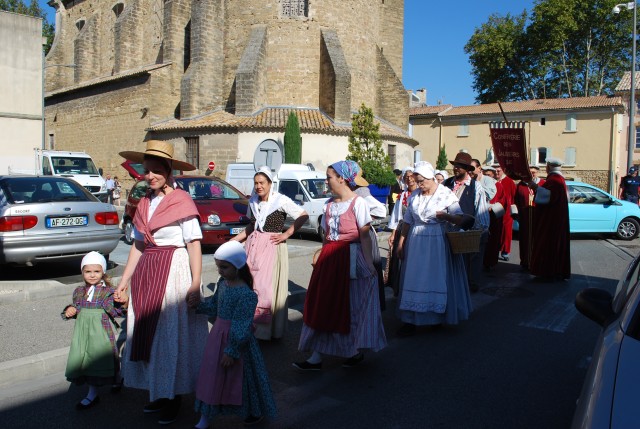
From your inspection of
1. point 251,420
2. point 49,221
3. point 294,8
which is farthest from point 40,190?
point 294,8

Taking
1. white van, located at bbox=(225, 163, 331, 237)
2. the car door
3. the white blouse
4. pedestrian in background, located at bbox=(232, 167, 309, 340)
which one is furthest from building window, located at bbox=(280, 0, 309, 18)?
the white blouse

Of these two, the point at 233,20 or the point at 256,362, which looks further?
the point at 233,20

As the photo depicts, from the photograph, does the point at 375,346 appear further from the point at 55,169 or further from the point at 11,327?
the point at 55,169

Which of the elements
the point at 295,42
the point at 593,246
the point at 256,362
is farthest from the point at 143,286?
the point at 295,42

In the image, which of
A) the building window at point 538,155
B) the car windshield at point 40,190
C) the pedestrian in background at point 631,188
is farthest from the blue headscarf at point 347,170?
the building window at point 538,155

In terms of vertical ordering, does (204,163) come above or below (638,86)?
below

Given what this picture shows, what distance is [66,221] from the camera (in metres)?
8.30

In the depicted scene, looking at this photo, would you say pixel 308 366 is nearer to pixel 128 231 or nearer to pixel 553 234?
pixel 553 234

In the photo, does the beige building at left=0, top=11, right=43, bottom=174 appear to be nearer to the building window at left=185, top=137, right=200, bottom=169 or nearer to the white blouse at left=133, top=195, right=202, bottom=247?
the building window at left=185, top=137, right=200, bottom=169

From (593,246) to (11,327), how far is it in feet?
42.9

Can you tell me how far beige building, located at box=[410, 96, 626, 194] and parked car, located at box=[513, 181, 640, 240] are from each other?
2825cm

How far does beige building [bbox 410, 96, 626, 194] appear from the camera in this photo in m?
40.9

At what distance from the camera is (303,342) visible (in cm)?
491

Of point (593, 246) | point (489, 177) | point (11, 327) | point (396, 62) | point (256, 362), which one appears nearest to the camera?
point (256, 362)
